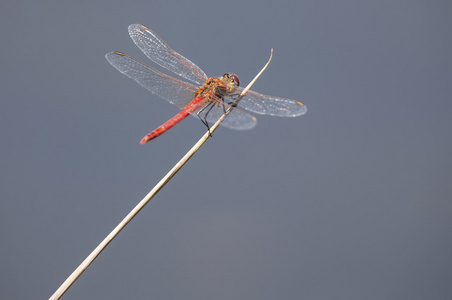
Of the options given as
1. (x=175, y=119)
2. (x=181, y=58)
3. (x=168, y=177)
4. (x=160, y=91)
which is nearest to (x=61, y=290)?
(x=168, y=177)

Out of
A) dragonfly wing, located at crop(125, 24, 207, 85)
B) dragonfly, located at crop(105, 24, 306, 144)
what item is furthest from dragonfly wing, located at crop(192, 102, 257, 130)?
dragonfly wing, located at crop(125, 24, 207, 85)

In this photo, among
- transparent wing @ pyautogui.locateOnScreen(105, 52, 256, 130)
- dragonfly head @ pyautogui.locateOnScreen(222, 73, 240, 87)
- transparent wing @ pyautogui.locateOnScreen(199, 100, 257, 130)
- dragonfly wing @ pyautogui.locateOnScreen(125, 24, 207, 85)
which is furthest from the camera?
dragonfly wing @ pyautogui.locateOnScreen(125, 24, 207, 85)

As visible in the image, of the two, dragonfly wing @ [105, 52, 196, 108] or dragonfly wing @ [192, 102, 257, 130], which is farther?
dragonfly wing @ [105, 52, 196, 108]

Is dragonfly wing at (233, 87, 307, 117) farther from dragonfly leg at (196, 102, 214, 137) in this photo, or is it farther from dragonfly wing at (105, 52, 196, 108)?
dragonfly wing at (105, 52, 196, 108)

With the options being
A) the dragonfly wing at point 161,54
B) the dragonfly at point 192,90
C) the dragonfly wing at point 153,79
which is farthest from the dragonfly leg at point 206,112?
the dragonfly wing at point 161,54

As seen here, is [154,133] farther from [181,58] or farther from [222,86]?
[181,58]

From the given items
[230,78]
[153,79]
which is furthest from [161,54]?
[230,78]

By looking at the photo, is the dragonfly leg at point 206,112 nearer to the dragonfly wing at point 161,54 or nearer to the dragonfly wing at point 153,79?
the dragonfly wing at point 153,79
